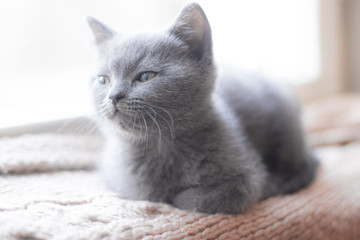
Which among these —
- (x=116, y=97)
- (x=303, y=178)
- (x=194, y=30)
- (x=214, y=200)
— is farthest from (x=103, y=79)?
(x=303, y=178)

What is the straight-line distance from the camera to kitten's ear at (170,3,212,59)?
84 cm

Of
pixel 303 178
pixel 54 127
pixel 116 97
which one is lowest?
pixel 303 178

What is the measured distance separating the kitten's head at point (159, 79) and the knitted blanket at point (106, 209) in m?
0.21

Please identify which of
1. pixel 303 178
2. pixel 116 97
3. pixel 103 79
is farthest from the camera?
pixel 303 178

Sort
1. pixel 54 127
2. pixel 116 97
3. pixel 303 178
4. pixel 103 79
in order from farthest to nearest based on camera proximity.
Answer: pixel 54 127
pixel 303 178
pixel 103 79
pixel 116 97

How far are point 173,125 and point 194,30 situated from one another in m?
0.26

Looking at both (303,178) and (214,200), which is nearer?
(214,200)

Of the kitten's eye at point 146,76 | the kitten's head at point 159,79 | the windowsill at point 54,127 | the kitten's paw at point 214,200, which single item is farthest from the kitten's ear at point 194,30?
the windowsill at point 54,127

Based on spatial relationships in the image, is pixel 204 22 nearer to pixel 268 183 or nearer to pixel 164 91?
pixel 164 91

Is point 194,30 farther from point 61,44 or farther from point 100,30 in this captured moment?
point 61,44

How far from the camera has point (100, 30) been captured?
3.19ft

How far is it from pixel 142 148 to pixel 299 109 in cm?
71

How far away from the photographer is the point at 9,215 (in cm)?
69

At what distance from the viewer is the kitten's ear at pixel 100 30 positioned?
0.96 meters
